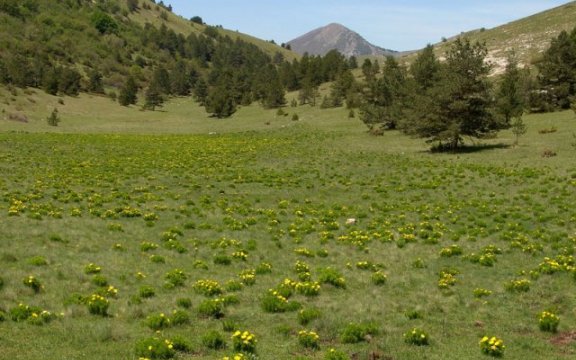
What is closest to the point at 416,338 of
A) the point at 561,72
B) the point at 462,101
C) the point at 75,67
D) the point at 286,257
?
the point at 286,257

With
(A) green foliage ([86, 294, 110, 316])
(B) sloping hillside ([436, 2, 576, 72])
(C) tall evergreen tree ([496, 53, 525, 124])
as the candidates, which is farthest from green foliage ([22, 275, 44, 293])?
(B) sloping hillside ([436, 2, 576, 72])

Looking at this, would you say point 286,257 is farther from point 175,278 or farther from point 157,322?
point 157,322

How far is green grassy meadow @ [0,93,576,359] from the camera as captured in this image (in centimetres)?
1204

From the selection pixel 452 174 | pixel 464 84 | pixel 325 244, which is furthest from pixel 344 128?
pixel 325 244

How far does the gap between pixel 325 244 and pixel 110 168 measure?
88.3 feet

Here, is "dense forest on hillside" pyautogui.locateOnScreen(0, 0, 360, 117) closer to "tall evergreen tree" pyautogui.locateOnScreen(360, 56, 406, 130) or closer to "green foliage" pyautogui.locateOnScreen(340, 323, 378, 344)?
"tall evergreen tree" pyautogui.locateOnScreen(360, 56, 406, 130)

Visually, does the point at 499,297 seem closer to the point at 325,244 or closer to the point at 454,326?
the point at 454,326

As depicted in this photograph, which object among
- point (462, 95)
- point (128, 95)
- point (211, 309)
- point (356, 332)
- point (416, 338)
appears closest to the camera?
point (416, 338)

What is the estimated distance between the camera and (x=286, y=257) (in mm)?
19797

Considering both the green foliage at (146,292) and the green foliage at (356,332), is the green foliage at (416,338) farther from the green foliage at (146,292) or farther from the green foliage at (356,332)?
the green foliage at (146,292)

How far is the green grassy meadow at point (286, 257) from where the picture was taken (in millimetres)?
12039

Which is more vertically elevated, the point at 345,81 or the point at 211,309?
the point at 345,81

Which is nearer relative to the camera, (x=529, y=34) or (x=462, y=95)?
(x=462, y=95)

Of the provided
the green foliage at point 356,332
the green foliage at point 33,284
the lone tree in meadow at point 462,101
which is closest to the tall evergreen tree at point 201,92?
the lone tree in meadow at point 462,101
